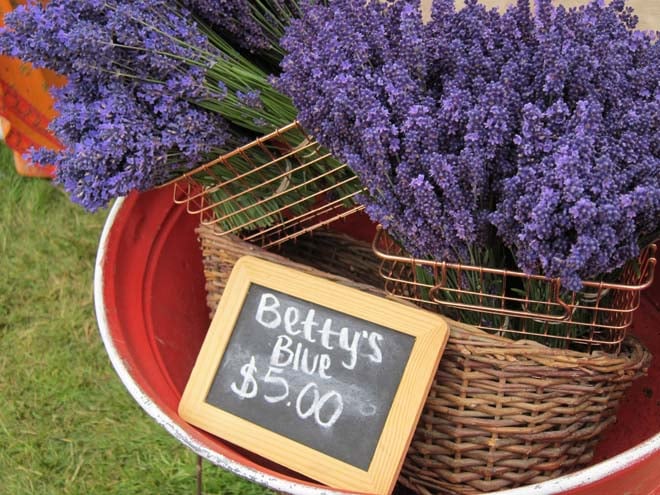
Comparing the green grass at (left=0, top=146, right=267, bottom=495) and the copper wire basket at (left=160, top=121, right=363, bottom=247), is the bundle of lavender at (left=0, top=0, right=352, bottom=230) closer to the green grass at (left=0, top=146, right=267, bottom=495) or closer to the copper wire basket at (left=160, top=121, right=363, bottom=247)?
the copper wire basket at (left=160, top=121, right=363, bottom=247)

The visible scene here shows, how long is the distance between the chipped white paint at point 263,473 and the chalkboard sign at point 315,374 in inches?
2.0

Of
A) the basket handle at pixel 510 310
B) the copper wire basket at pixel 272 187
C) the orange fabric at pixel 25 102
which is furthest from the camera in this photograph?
the orange fabric at pixel 25 102

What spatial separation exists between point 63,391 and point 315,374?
129 centimetres

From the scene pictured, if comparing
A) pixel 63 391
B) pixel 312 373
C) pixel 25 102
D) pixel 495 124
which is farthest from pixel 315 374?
pixel 25 102

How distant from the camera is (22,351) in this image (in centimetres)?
217

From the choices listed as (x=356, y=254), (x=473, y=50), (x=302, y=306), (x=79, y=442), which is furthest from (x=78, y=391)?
(x=473, y=50)

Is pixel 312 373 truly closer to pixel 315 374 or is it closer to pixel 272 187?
pixel 315 374

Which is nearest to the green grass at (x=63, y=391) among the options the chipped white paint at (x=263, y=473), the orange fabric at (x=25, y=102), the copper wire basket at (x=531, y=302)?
the orange fabric at (x=25, y=102)

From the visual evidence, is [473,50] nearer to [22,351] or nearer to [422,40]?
[422,40]

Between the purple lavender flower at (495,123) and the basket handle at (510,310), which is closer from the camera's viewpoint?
the purple lavender flower at (495,123)

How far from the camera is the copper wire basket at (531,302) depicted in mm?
945

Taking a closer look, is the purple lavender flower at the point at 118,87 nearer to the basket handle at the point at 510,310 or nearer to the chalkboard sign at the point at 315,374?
the chalkboard sign at the point at 315,374

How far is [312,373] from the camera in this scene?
39.7 inches

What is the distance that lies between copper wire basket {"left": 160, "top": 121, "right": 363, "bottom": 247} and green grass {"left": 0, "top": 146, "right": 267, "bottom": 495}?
867 mm
